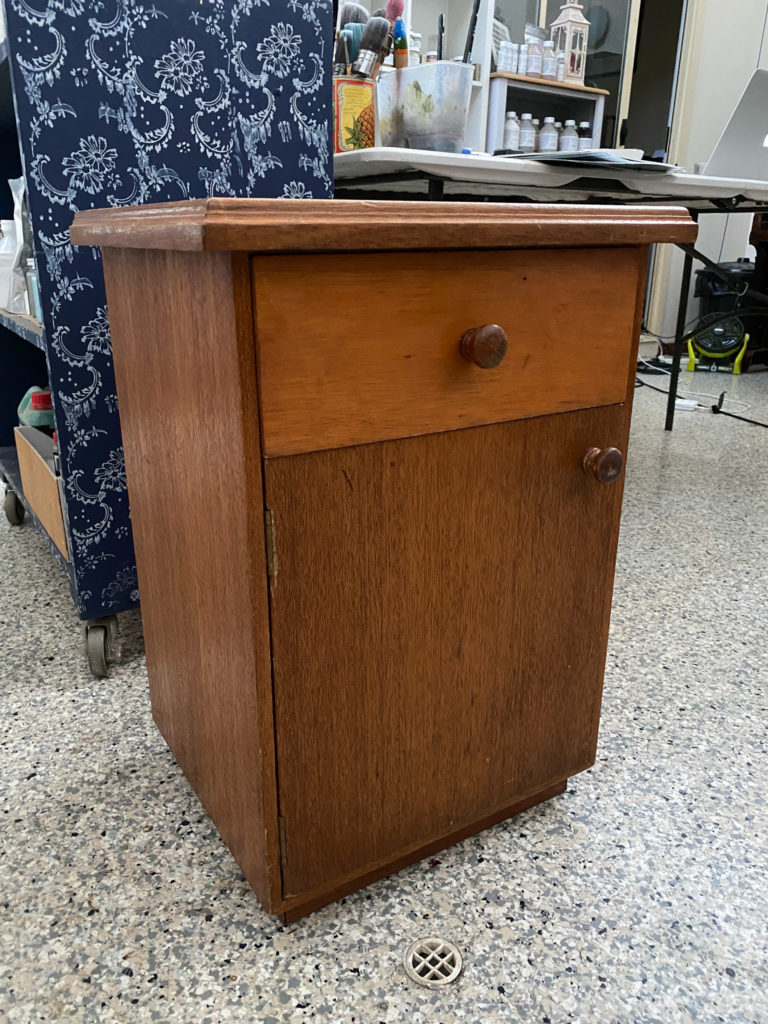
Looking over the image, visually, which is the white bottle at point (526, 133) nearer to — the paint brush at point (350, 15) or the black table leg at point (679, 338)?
the black table leg at point (679, 338)

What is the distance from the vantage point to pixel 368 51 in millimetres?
1463

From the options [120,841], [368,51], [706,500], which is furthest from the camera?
[706,500]

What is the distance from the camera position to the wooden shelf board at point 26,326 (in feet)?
3.91

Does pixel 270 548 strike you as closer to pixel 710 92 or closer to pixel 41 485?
pixel 41 485

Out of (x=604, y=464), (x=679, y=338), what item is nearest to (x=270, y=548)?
(x=604, y=464)

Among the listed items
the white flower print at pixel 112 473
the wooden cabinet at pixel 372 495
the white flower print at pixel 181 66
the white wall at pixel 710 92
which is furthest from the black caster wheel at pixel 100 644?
the white wall at pixel 710 92

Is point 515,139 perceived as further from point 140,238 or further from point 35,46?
point 140,238

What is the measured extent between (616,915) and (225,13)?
4.17 ft

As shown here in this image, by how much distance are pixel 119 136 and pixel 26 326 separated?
349mm

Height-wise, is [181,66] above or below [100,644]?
above

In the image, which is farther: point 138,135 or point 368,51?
point 368,51

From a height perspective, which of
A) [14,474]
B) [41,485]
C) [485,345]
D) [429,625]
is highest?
[485,345]

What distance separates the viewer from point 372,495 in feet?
2.23

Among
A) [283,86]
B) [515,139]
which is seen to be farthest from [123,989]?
[515,139]
